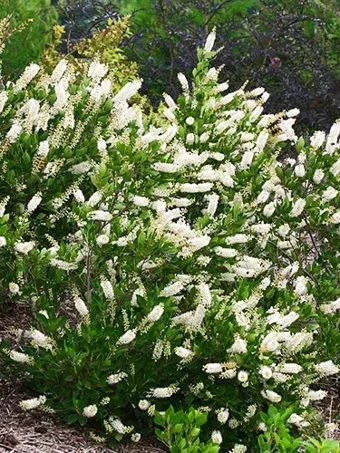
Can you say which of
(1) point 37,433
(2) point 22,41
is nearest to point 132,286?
(1) point 37,433

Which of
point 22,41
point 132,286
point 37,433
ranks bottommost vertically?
point 37,433

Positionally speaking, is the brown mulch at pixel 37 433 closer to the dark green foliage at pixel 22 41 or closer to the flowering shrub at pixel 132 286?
the flowering shrub at pixel 132 286

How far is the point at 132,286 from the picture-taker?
3426mm

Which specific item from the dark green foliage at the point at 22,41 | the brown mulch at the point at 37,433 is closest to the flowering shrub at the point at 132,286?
the brown mulch at the point at 37,433

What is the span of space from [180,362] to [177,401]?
0.23 metres

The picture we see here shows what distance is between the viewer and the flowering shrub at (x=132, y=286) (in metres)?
3.30

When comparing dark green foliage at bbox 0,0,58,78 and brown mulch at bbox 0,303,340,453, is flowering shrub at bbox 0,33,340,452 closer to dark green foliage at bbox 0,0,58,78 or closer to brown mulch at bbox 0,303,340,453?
brown mulch at bbox 0,303,340,453

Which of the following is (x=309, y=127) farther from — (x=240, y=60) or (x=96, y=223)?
(x=96, y=223)

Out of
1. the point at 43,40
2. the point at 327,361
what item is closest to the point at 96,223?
the point at 327,361

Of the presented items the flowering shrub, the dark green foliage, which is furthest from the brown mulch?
the dark green foliage

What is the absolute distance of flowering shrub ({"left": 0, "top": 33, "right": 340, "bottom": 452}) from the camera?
330cm

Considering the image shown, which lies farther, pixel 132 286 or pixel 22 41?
pixel 22 41

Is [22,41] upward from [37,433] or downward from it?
upward

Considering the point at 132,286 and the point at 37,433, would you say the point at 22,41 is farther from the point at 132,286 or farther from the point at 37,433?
the point at 37,433
